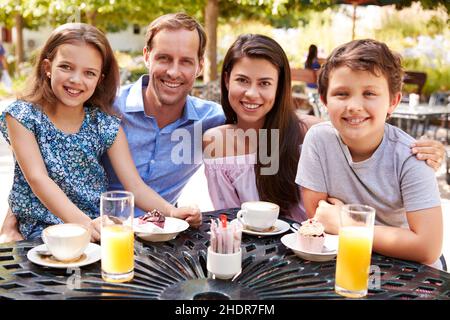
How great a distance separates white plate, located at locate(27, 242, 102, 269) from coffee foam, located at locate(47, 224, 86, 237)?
80 millimetres

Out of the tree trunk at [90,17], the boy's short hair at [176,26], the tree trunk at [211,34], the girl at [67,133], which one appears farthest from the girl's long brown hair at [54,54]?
the tree trunk at [90,17]

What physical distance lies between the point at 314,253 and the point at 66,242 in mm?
718

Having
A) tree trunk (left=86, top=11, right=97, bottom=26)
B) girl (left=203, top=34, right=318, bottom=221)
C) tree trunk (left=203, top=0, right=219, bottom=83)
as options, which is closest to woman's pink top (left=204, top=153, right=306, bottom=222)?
girl (left=203, top=34, right=318, bottom=221)

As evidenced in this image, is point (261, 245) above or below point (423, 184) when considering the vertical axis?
below

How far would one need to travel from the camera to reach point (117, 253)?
1360 millimetres

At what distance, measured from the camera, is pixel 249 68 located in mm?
2303

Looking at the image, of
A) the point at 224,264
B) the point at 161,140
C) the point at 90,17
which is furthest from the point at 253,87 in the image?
the point at 90,17

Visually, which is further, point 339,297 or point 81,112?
point 81,112

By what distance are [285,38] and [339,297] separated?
12.6 m

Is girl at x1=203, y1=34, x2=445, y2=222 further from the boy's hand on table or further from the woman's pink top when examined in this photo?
the boy's hand on table

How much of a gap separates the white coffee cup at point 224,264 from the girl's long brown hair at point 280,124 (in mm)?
977

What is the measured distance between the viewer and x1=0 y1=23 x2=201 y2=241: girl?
2062 mm
